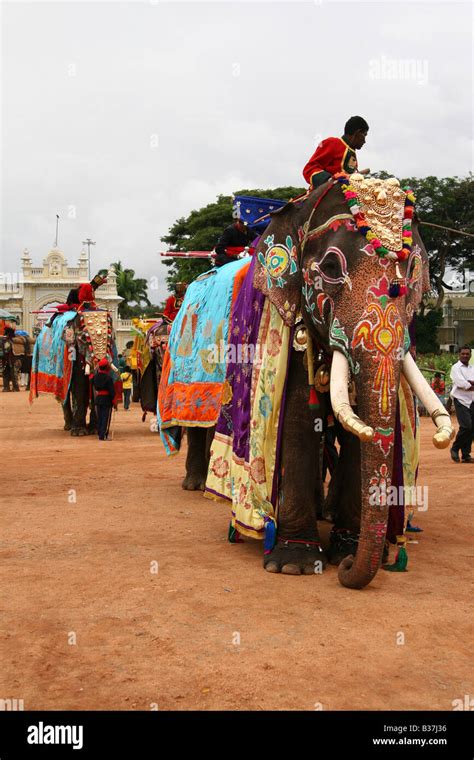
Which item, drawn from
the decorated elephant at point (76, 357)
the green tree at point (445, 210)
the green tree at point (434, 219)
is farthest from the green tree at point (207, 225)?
the decorated elephant at point (76, 357)

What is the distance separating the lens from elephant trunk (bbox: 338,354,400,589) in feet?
16.3

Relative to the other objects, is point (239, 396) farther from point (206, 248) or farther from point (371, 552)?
point (206, 248)

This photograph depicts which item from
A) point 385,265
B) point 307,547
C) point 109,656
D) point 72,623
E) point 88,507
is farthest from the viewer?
point 88,507

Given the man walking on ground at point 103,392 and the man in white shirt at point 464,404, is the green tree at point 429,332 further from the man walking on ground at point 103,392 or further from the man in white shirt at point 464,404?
the man in white shirt at point 464,404

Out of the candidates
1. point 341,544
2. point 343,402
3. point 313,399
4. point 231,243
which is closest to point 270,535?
point 341,544

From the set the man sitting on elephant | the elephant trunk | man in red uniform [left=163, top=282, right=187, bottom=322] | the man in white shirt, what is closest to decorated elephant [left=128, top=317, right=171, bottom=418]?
man in red uniform [left=163, top=282, right=187, bottom=322]

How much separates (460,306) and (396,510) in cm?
4460

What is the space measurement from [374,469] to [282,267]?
5.70 feet

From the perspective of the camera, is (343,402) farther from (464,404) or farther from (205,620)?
(464,404)

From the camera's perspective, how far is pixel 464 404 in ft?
42.4

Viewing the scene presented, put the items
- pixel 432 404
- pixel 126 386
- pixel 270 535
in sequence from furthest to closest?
pixel 126 386
pixel 270 535
pixel 432 404

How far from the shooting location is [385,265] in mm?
5277

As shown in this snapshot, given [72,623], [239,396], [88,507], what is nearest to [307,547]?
[239,396]

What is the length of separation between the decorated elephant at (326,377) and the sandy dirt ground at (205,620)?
394 mm
